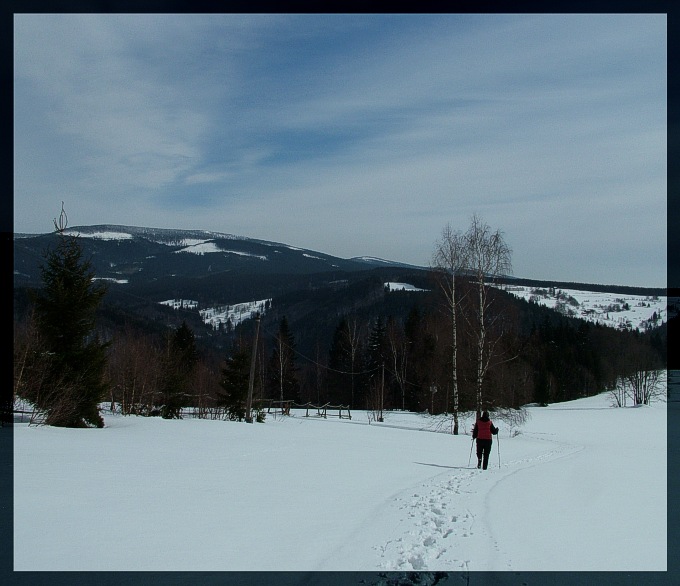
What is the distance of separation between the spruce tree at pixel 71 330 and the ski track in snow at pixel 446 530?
12.0 meters

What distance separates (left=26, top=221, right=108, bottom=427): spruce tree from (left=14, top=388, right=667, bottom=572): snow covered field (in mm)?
2779

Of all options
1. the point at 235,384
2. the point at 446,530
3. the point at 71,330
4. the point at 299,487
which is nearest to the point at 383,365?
the point at 235,384

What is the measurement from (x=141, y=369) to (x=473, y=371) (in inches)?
844

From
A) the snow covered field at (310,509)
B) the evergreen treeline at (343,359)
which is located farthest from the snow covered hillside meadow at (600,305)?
the snow covered field at (310,509)

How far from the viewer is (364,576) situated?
543 centimetres

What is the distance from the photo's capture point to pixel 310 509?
816cm

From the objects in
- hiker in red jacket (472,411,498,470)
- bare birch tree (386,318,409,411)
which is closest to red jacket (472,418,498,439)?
hiker in red jacket (472,411,498,470)

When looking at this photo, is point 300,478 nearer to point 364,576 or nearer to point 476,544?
point 476,544

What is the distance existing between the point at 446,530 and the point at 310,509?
198 centimetres

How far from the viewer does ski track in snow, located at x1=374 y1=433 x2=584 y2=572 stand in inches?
235

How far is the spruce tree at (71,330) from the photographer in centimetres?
1794

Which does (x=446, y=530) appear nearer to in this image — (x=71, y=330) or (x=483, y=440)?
(x=483, y=440)

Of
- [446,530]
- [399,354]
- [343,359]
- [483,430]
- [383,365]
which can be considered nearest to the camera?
[446,530]

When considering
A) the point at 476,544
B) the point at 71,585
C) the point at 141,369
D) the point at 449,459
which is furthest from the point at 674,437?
the point at 141,369
